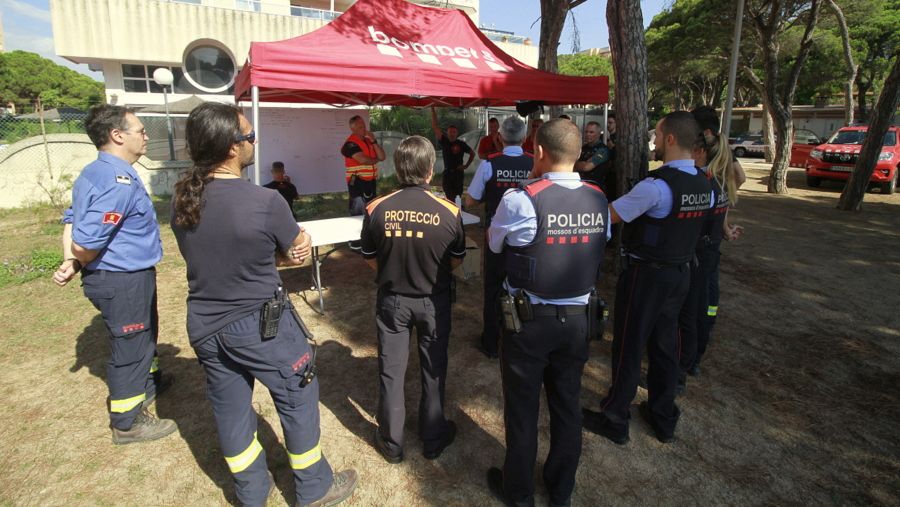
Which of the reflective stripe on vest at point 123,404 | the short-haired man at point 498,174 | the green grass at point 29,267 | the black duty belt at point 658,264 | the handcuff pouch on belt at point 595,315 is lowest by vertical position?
the green grass at point 29,267

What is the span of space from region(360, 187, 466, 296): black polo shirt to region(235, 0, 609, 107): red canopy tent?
2509mm

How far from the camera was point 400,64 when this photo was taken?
465 cm

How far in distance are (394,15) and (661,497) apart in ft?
18.2

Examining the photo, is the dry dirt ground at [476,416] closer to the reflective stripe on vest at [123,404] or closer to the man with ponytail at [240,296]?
the reflective stripe on vest at [123,404]

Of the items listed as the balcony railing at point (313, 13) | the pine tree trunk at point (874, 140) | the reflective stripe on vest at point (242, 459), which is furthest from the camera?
the balcony railing at point (313, 13)

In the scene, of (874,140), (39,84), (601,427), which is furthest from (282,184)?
(39,84)

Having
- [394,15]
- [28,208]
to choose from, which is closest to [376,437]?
[394,15]

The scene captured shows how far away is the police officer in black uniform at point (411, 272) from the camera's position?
231 cm

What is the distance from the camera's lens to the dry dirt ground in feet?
8.07

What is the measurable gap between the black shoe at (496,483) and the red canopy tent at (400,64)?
349 cm

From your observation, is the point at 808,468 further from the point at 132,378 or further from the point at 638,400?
the point at 132,378

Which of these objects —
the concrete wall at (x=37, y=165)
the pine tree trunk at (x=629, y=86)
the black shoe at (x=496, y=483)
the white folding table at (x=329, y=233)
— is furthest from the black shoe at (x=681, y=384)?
the concrete wall at (x=37, y=165)

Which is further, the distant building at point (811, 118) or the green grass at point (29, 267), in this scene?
the distant building at point (811, 118)

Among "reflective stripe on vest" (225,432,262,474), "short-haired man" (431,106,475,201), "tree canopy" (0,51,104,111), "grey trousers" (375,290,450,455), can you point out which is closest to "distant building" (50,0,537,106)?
"short-haired man" (431,106,475,201)
